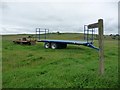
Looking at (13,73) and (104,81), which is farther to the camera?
(13,73)

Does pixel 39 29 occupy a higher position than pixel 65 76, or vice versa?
pixel 39 29

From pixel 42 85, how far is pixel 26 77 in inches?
52.2

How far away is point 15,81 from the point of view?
7.02 metres

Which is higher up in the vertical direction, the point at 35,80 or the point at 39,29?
the point at 39,29

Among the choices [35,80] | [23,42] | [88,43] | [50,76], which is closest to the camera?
[35,80]

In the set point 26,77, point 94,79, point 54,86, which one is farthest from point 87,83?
point 26,77

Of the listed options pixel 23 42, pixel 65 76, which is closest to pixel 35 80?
pixel 65 76

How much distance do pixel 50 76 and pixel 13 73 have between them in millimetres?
1616

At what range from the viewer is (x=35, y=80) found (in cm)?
688

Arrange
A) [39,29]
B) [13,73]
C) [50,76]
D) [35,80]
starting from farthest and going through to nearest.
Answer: [39,29] < [13,73] < [50,76] < [35,80]

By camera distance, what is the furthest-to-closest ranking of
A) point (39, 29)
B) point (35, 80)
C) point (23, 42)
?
point (23, 42) < point (39, 29) < point (35, 80)

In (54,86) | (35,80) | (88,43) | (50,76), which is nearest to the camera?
(54,86)

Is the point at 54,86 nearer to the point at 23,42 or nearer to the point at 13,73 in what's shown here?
the point at 13,73

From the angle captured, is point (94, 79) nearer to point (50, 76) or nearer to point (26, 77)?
point (50, 76)
